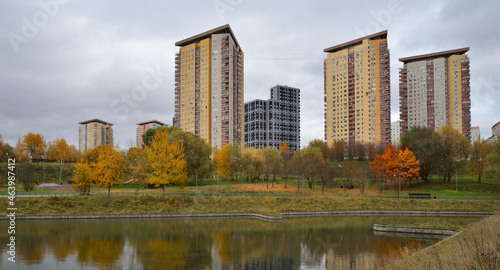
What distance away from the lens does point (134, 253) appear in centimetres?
2408

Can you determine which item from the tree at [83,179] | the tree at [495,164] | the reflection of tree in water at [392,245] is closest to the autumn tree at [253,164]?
the tree at [83,179]

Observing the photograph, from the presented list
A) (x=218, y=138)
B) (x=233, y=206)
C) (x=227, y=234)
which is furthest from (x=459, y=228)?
(x=218, y=138)

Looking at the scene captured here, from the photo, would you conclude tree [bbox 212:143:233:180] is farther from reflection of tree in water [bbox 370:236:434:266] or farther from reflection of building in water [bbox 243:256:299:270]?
reflection of building in water [bbox 243:256:299:270]

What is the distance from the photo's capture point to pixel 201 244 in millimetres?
27109

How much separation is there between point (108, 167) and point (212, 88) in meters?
67.4

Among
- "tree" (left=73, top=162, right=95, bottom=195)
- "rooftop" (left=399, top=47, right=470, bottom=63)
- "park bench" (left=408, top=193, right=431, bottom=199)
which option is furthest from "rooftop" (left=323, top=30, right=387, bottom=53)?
"tree" (left=73, top=162, right=95, bottom=195)

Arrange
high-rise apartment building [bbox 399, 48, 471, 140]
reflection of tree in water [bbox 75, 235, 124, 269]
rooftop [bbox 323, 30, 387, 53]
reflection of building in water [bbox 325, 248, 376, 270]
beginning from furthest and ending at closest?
high-rise apartment building [bbox 399, 48, 471, 140]
rooftop [bbox 323, 30, 387, 53]
reflection of tree in water [bbox 75, 235, 124, 269]
reflection of building in water [bbox 325, 248, 376, 270]

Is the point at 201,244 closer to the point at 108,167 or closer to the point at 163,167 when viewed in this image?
the point at 163,167

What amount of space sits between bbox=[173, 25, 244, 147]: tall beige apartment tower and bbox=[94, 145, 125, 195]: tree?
60.2 m

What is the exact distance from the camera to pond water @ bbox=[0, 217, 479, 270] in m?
21.5

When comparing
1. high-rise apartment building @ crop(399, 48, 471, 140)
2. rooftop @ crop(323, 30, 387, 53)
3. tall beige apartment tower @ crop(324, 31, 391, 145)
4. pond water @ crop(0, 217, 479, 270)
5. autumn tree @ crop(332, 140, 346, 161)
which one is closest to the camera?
pond water @ crop(0, 217, 479, 270)

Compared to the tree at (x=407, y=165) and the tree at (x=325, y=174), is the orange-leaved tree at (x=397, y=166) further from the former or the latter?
the tree at (x=325, y=174)

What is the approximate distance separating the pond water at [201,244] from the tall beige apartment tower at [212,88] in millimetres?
77730

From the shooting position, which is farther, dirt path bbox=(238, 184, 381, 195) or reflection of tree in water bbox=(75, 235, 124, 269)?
dirt path bbox=(238, 184, 381, 195)
